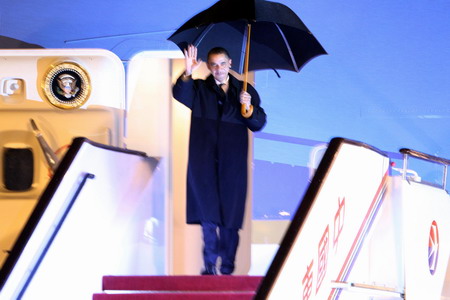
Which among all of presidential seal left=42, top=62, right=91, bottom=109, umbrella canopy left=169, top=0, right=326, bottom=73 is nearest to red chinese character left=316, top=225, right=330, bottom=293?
umbrella canopy left=169, top=0, right=326, bottom=73

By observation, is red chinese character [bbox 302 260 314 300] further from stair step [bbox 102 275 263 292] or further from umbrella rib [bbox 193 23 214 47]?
umbrella rib [bbox 193 23 214 47]

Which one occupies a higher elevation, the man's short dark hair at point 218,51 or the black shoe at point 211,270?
the man's short dark hair at point 218,51

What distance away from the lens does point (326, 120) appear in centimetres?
569

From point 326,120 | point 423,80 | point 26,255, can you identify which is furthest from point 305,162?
point 26,255

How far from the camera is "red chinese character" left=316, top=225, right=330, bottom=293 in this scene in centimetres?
317

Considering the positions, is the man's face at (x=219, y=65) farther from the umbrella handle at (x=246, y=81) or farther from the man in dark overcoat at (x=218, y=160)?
the umbrella handle at (x=246, y=81)

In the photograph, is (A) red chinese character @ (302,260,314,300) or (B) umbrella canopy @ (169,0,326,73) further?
(B) umbrella canopy @ (169,0,326,73)

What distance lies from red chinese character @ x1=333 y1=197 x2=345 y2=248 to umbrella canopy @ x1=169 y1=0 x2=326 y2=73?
1952 mm

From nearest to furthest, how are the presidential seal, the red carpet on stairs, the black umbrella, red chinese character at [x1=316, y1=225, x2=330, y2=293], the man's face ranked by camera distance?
red chinese character at [x1=316, y1=225, x2=330, y2=293] < the red carpet on stairs < the man's face < the black umbrella < the presidential seal

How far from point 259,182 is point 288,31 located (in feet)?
3.55

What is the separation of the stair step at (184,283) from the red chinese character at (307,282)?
1.22m

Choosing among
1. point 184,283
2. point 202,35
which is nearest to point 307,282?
point 184,283

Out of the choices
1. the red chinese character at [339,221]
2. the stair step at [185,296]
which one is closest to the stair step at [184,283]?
the stair step at [185,296]

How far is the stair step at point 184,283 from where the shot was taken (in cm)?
429
